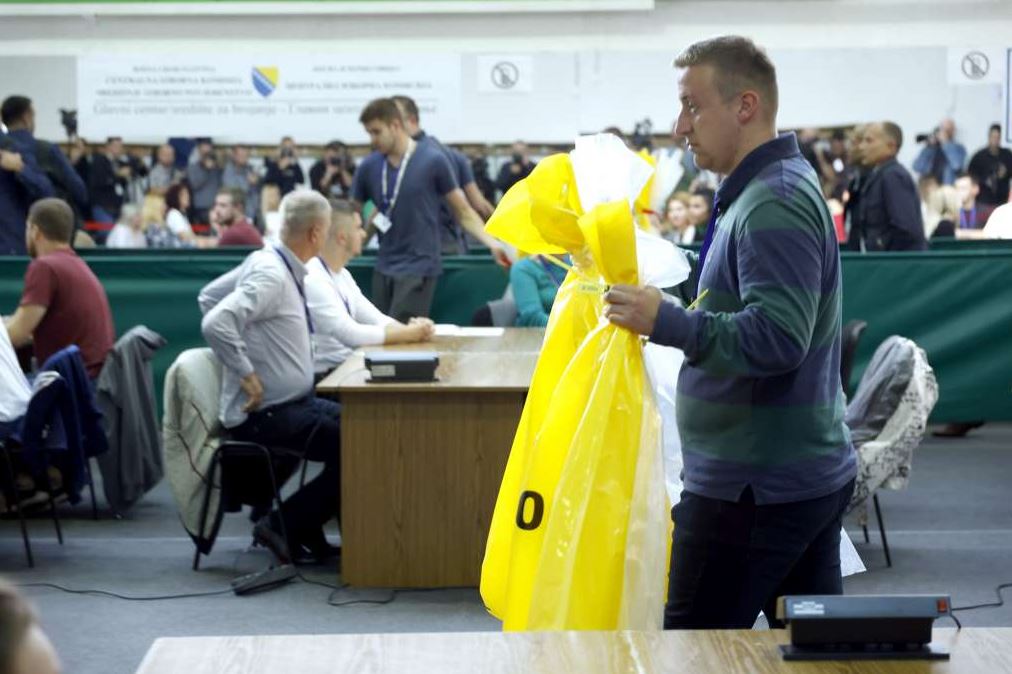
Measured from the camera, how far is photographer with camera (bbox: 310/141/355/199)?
41.6ft

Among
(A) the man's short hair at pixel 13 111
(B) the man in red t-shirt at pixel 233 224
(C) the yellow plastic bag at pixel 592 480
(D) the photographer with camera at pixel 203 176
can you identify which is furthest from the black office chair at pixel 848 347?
(D) the photographer with camera at pixel 203 176

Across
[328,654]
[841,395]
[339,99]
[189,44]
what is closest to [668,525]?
[841,395]

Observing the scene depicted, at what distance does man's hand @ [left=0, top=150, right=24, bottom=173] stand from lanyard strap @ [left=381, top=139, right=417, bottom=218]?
6.78 ft

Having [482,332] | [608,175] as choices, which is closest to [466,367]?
[482,332]

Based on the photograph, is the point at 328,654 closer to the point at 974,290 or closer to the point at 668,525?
the point at 668,525

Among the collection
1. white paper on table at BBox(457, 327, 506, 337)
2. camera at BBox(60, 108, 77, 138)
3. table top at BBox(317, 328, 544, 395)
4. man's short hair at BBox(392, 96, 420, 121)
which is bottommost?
table top at BBox(317, 328, 544, 395)

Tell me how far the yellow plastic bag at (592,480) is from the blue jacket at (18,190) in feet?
18.0

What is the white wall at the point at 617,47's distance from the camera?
13062mm

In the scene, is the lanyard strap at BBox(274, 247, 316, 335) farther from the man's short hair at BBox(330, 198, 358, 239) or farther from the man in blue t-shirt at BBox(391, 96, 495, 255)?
the man in blue t-shirt at BBox(391, 96, 495, 255)

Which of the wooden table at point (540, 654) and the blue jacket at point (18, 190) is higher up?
the blue jacket at point (18, 190)

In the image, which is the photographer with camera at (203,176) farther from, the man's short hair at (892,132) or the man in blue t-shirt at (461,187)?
the man's short hair at (892,132)

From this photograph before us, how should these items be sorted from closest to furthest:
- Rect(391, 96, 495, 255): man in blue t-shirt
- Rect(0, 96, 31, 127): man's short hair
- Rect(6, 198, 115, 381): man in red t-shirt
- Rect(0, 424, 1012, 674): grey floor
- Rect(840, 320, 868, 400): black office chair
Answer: Rect(0, 424, 1012, 674): grey floor < Rect(840, 320, 868, 400): black office chair < Rect(6, 198, 115, 381): man in red t-shirt < Rect(391, 96, 495, 255): man in blue t-shirt < Rect(0, 96, 31, 127): man's short hair

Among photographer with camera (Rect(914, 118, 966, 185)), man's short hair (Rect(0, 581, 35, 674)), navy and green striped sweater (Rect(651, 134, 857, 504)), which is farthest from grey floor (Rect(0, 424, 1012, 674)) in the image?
photographer with camera (Rect(914, 118, 966, 185))

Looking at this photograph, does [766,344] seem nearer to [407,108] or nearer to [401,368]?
[401,368]
